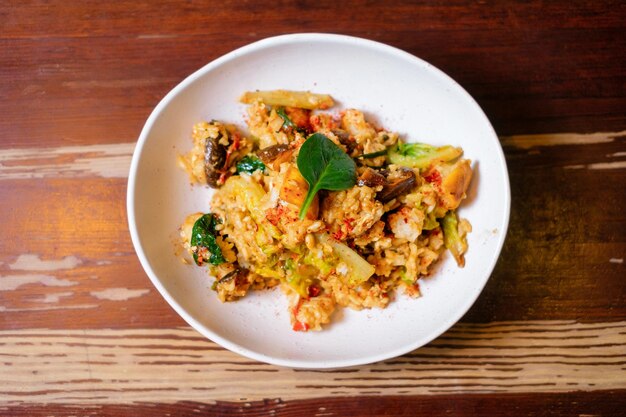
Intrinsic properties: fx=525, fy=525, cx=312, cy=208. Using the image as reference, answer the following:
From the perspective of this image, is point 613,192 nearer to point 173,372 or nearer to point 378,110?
point 378,110

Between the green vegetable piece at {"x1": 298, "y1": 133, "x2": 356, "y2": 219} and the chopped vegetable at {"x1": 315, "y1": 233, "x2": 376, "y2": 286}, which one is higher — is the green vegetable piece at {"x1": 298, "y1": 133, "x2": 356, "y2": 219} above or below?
above

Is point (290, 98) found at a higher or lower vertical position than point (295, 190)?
higher

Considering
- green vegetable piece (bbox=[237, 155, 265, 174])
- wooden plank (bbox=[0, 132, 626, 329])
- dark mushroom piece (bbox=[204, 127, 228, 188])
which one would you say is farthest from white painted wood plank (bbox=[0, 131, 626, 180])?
green vegetable piece (bbox=[237, 155, 265, 174])

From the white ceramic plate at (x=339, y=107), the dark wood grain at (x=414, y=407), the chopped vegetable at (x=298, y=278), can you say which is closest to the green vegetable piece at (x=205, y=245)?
the white ceramic plate at (x=339, y=107)

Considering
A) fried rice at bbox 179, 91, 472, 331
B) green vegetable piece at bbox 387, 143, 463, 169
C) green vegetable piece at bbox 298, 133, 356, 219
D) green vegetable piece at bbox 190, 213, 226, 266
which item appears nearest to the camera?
green vegetable piece at bbox 298, 133, 356, 219

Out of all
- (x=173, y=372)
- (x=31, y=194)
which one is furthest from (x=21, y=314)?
(x=173, y=372)

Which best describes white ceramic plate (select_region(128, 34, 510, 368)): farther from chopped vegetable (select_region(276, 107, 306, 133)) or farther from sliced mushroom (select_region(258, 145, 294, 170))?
sliced mushroom (select_region(258, 145, 294, 170))

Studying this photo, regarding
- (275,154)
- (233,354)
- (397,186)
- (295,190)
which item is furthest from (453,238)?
(233,354)

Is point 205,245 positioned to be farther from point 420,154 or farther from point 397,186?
point 420,154
